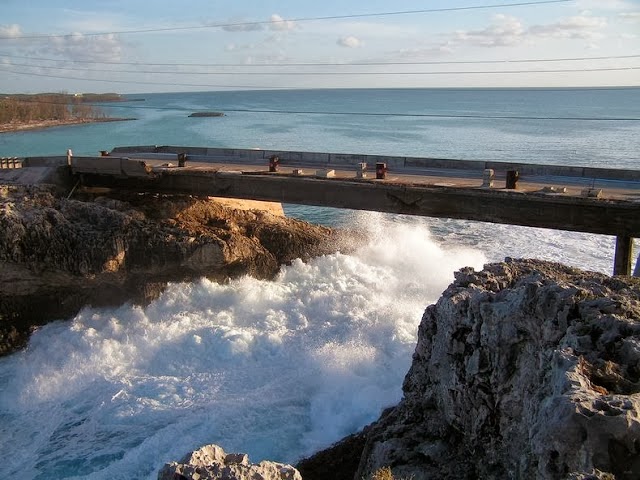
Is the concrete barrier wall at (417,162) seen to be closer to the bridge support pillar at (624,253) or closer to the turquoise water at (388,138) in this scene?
the bridge support pillar at (624,253)

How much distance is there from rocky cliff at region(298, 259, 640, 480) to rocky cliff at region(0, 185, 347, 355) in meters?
12.0

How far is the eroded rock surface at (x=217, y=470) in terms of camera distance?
532 cm

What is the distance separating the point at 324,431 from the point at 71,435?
624 cm

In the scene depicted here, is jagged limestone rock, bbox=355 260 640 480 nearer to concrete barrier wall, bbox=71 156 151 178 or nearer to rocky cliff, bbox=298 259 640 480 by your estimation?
rocky cliff, bbox=298 259 640 480

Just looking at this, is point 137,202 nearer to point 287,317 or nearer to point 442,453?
point 287,317

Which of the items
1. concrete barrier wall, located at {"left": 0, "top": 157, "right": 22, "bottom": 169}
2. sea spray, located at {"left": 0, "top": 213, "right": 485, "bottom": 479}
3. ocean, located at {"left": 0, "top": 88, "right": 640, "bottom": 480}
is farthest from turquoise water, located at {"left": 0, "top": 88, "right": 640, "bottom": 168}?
concrete barrier wall, located at {"left": 0, "top": 157, "right": 22, "bottom": 169}

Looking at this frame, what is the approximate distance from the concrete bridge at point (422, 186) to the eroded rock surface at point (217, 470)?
42.2ft

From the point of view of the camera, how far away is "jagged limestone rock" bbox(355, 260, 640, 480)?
5.02 meters

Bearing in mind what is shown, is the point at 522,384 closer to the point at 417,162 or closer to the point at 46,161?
the point at 417,162

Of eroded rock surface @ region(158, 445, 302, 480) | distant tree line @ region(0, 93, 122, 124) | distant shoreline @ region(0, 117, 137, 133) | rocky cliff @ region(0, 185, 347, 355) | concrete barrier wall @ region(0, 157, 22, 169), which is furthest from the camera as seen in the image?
distant tree line @ region(0, 93, 122, 124)

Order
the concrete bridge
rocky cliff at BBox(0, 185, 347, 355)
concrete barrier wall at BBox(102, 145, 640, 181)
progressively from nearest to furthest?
the concrete bridge < rocky cliff at BBox(0, 185, 347, 355) < concrete barrier wall at BBox(102, 145, 640, 181)

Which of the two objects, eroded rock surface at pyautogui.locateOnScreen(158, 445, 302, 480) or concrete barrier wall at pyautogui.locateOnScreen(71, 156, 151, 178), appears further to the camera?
concrete barrier wall at pyautogui.locateOnScreen(71, 156, 151, 178)

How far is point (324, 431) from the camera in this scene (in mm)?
13031

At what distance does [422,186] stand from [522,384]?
1199 centimetres
